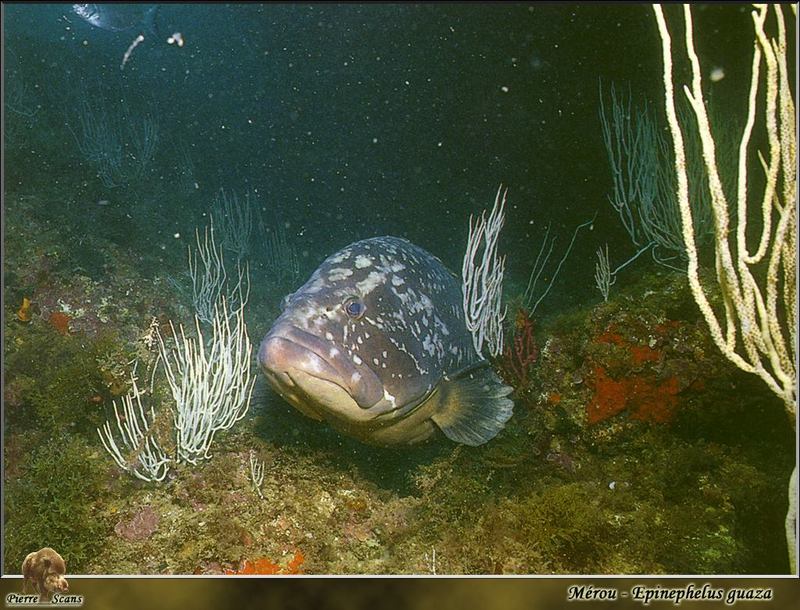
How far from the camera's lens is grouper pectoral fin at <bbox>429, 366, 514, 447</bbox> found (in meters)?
4.25

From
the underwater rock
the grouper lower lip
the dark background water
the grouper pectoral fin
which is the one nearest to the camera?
the grouper lower lip

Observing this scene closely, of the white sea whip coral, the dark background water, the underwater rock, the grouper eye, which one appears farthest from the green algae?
the dark background water

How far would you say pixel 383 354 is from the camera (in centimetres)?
389

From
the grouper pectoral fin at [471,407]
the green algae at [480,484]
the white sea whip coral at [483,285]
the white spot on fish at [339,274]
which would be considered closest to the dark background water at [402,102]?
the white sea whip coral at [483,285]

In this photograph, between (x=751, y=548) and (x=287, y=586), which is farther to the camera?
(x=751, y=548)

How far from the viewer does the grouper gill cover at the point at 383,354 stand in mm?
3438

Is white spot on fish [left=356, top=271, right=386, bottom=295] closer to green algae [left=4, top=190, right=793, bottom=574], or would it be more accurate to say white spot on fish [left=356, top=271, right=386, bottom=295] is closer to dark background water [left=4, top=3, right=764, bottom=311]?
green algae [left=4, top=190, right=793, bottom=574]

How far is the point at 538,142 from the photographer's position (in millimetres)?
11727

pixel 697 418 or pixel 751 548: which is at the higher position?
pixel 697 418

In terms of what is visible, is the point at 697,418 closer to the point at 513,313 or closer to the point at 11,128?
the point at 513,313

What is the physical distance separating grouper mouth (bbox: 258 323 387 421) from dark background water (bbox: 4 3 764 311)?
5404 millimetres

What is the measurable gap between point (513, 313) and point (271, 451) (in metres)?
3.47

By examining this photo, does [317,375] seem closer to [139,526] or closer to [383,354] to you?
[383,354]

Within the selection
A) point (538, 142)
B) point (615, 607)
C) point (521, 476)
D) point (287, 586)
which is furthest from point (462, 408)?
point (538, 142)
